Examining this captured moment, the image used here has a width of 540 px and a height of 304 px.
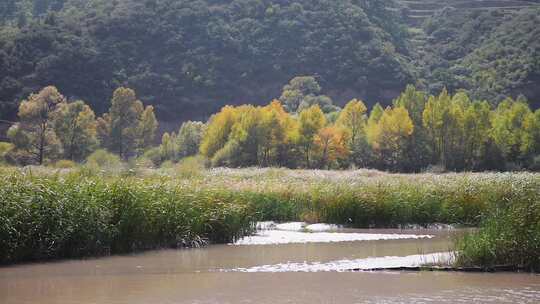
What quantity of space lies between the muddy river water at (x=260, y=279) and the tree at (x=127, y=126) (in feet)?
209

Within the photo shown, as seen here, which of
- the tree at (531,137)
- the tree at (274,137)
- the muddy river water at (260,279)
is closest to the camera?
the muddy river water at (260,279)

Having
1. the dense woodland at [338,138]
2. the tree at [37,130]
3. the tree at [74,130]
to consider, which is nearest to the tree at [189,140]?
the dense woodland at [338,138]

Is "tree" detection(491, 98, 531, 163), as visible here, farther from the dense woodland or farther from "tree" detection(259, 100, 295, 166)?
"tree" detection(259, 100, 295, 166)

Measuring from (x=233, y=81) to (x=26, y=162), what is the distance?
6132 cm

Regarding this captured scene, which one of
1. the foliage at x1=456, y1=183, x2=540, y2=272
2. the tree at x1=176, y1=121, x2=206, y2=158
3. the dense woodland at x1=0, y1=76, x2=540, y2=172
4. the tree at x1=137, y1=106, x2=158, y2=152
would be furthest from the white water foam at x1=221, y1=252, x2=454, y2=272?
the tree at x1=137, y1=106, x2=158, y2=152

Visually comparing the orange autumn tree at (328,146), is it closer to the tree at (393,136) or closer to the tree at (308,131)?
the tree at (308,131)

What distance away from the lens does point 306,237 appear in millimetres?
25438

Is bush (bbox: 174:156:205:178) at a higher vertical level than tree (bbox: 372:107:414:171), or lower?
lower

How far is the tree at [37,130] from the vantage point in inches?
2980

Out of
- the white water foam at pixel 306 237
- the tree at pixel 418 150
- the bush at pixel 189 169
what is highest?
the tree at pixel 418 150

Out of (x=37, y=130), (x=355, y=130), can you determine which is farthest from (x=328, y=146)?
(x=37, y=130)

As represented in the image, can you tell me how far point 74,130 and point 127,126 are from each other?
9117 millimetres

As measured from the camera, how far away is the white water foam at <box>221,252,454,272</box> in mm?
18859

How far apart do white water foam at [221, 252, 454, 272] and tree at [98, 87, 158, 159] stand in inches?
2605
